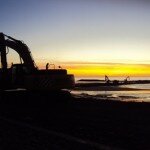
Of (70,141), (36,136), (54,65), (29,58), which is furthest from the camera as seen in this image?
(29,58)

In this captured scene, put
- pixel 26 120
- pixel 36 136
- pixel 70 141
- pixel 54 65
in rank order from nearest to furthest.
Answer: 1. pixel 70 141
2. pixel 36 136
3. pixel 26 120
4. pixel 54 65

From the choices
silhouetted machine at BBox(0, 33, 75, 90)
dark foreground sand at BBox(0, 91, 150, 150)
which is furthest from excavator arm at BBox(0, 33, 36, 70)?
dark foreground sand at BBox(0, 91, 150, 150)

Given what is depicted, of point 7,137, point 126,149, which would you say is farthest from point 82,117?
point 126,149

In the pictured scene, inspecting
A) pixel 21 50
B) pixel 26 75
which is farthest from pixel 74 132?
pixel 21 50

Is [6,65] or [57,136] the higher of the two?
[6,65]

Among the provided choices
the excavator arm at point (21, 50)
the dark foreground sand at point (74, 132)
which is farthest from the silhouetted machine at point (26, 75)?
the dark foreground sand at point (74, 132)

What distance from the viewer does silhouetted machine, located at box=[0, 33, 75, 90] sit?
25.7m

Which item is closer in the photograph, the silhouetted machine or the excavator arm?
the silhouetted machine

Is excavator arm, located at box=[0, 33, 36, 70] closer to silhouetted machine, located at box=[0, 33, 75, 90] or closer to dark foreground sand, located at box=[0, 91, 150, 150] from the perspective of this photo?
silhouetted machine, located at box=[0, 33, 75, 90]

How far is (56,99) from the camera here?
27719mm

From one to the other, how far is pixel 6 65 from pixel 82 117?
12789 mm

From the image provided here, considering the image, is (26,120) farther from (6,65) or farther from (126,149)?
(6,65)

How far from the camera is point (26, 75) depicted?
26.8m

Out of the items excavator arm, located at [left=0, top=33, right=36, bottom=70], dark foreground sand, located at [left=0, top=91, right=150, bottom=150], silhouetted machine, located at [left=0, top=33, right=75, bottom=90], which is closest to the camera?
dark foreground sand, located at [left=0, top=91, right=150, bottom=150]
